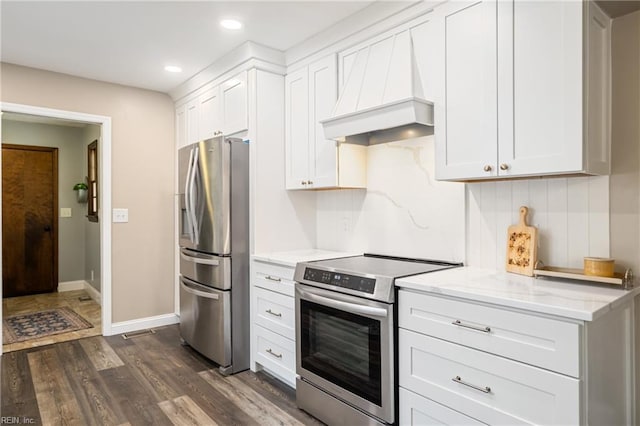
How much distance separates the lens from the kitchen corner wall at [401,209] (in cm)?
238

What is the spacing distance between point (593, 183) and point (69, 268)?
6.47 m

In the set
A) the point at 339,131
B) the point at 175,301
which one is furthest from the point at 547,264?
the point at 175,301

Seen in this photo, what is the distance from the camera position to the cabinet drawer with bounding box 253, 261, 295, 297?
2645 mm

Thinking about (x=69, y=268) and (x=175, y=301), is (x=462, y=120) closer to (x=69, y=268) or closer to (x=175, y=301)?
(x=175, y=301)

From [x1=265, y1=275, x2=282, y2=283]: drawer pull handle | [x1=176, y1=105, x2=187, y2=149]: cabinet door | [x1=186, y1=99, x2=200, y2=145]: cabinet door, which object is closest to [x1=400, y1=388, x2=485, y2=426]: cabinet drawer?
[x1=265, y1=275, x2=282, y2=283]: drawer pull handle

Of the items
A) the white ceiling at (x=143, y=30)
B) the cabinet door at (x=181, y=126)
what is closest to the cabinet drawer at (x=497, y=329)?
the white ceiling at (x=143, y=30)

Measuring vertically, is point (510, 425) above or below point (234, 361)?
above

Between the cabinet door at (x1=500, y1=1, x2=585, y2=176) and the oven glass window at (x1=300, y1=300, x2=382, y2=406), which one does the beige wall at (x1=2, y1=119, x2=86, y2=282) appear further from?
the cabinet door at (x1=500, y1=1, x2=585, y2=176)

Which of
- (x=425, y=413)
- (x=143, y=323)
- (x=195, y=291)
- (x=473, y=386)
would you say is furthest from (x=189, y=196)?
(x=473, y=386)

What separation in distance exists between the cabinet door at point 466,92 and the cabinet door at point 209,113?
6.83ft

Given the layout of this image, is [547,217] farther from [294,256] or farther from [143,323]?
[143,323]

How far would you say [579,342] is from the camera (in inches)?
52.2

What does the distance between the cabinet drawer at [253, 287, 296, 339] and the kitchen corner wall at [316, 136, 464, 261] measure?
25.7 inches

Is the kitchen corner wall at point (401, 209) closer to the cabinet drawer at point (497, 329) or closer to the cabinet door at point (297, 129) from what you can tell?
the cabinet door at point (297, 129)
